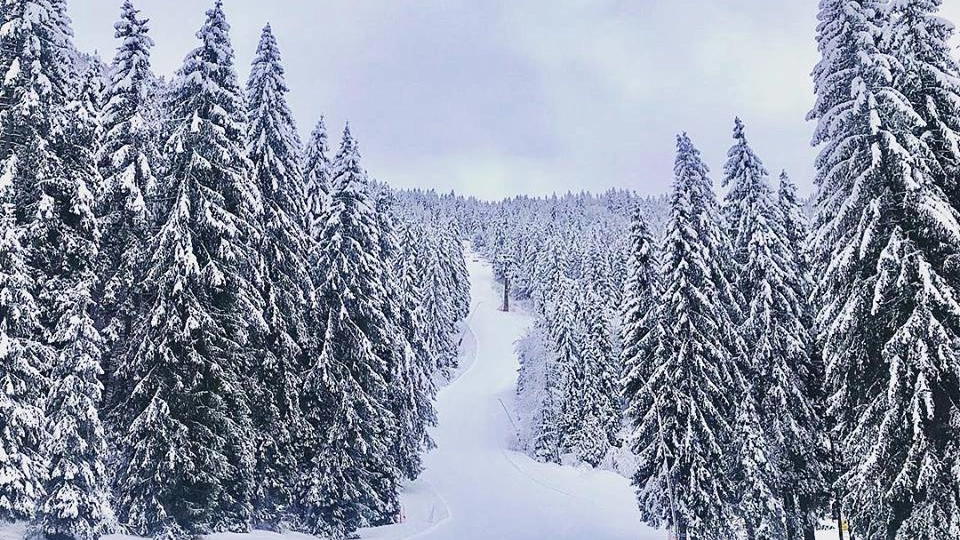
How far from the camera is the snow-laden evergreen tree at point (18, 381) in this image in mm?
17375

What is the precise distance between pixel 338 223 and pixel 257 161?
412 centimetres

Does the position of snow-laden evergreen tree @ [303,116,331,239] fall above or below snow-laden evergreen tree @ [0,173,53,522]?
above

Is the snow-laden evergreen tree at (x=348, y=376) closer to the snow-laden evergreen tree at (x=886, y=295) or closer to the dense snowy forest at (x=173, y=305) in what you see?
the dense snowy forest at (x=173, y=305)

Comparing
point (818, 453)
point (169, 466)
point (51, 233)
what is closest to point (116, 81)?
point (51, 233)

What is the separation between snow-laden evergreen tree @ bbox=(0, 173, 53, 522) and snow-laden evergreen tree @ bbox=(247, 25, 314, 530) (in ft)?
25.2

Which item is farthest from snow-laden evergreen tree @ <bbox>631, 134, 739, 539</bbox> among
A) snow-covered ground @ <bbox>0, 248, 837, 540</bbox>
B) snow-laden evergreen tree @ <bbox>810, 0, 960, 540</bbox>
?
snow-covered ground @ <bbox>0, 248, 837, 540</bbox>

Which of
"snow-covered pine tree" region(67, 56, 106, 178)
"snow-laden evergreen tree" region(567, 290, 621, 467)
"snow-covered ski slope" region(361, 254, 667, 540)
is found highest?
"snow-covered pine tree" region(67, 56, 106, 178)

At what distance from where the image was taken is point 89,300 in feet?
65.0

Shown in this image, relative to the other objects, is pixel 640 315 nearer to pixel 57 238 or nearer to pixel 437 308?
pixel 57 238

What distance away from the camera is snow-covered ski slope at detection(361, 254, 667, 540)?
38656mm

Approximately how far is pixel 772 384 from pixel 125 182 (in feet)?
78.9

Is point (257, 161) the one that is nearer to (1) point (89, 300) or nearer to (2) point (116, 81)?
(2) point (116, 81)

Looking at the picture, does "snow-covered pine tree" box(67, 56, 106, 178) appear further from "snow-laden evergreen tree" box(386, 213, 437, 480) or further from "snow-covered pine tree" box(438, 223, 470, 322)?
"snow-covered pine tree" box(438, 223, 470, 322)

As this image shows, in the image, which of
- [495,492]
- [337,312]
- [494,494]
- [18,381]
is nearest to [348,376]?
[337,312]
